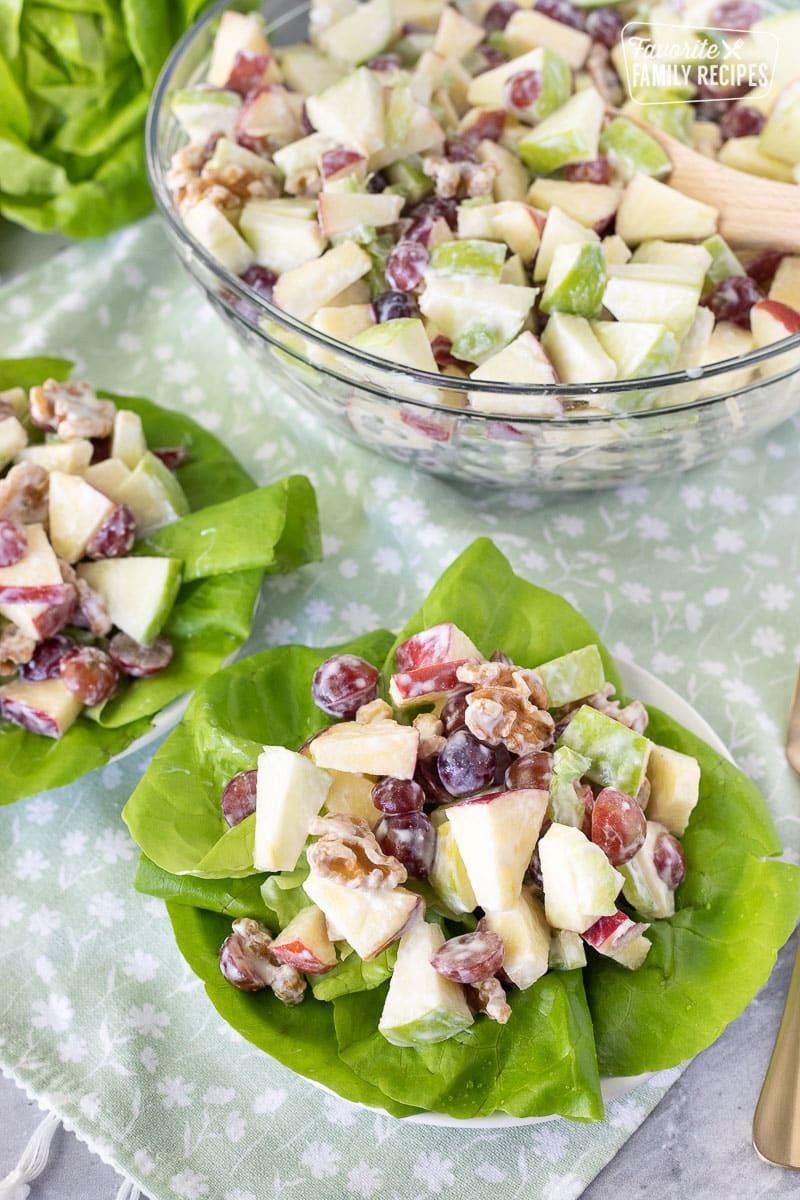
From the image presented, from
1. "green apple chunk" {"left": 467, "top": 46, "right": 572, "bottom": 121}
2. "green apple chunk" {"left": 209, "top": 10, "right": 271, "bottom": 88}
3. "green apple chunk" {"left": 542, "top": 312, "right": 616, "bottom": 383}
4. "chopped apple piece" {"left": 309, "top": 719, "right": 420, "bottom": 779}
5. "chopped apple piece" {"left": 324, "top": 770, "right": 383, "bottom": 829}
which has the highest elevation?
"green apple chunk" {"left": 209, "top": 10, "right": 271, "bottom": 88}

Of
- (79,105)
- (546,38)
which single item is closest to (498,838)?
(546,38)

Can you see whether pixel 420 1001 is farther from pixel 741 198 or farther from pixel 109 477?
pixel 741 198

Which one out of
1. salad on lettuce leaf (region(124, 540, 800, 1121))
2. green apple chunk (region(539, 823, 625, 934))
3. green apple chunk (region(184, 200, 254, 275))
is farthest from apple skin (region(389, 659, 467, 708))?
green apple chunk (region(184, 200, 254, 275))

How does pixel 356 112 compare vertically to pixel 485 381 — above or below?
above

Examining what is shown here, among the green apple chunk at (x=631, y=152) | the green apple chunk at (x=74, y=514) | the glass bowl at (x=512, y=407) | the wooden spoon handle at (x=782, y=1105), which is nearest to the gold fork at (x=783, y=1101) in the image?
the wooden spoon handle at (x=782, y=1105)

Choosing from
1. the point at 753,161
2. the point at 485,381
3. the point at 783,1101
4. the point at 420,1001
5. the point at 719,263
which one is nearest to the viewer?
the point at 420,1001

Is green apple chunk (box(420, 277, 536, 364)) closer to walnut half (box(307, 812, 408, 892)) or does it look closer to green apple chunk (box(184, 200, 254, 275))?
green apple chunk (box(184, 200, 254, 275))

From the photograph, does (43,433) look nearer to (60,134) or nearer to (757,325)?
(60,134)

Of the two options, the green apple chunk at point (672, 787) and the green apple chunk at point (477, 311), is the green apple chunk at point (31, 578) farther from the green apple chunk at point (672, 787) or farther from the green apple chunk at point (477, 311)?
the green apple chunk at point (672, 787)
